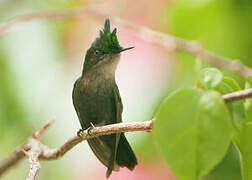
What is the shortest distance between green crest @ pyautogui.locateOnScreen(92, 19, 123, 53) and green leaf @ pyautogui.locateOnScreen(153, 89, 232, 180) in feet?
7.33

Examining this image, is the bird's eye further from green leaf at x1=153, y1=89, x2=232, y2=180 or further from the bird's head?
green leaf at x1=153, y1=89, x2=232, y2=180

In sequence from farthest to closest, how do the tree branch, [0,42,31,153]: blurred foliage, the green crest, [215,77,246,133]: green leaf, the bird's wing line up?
[0,42,31,153]: blurred foliage < the green crest < the bird's wing < the tree branch < [215,77,246,133]: green leaf

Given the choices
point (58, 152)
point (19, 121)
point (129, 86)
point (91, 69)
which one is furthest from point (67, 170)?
point (58, 152)

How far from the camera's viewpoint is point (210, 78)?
4.01ft

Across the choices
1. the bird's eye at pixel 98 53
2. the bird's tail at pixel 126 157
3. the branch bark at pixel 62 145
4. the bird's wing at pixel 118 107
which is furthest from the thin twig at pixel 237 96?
the bird's eye at pixel 98 53

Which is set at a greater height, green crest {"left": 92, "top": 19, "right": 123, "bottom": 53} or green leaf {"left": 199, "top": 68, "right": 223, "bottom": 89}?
green crest {"left": 92, "top": 19, "right": 123, "bottom": 53}

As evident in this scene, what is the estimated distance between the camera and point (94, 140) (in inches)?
126

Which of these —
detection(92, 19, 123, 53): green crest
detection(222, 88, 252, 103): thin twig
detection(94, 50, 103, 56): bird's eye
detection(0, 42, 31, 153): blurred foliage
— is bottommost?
detection(0, 42, 31, 153): blurred foliage

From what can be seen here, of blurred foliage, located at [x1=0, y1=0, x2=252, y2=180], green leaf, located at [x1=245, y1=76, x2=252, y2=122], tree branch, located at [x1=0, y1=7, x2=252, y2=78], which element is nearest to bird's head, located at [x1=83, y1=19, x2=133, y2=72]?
tree branch, located at [x1=0, y1=7, x2=252, y2=78]

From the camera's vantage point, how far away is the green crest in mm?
3326

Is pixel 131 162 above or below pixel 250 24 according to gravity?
below

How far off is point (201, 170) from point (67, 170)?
3.54 metres

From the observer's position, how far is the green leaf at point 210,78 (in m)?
1.20

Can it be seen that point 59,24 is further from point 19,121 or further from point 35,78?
point 19,121
